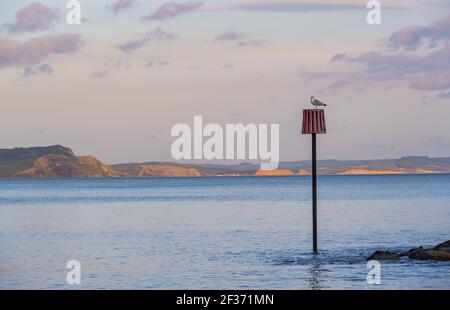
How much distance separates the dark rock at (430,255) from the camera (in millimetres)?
39859

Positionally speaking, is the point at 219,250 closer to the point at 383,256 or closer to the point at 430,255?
→ the point at 383,256

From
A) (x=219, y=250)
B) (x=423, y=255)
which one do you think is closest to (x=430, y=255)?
(x=423, y=255)

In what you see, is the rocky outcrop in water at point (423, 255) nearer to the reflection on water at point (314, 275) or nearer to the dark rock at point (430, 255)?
the dark rock at point (430, 255)

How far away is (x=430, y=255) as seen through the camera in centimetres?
4034

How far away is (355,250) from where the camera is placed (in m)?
48.4

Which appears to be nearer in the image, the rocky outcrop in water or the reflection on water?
the reflection on water

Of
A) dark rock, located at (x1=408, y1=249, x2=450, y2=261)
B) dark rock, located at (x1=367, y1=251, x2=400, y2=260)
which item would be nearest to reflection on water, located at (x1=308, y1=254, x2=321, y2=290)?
dark rock, located at (x1=367, y1=251, x2=400, y2=260)

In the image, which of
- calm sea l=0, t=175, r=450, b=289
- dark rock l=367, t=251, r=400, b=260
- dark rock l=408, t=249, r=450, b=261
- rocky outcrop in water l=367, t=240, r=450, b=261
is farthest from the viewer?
dark rock l=367, t=251, r=400, b=260

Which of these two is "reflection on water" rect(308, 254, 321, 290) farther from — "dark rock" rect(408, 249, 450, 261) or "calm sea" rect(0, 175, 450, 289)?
"dark rock" rect(408, 249, 450, 261)

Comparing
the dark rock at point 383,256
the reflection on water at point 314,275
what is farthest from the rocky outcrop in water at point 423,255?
the reflection on water at point 314,275

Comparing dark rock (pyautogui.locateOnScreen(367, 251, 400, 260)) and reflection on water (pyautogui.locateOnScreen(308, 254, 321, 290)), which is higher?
dark rock (pyautogui.locateOnScreen(367, 251, 400, 260))

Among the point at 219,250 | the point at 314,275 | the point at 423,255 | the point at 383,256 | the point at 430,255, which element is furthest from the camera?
the point at 219,250

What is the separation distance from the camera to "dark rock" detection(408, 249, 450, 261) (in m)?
39.9
